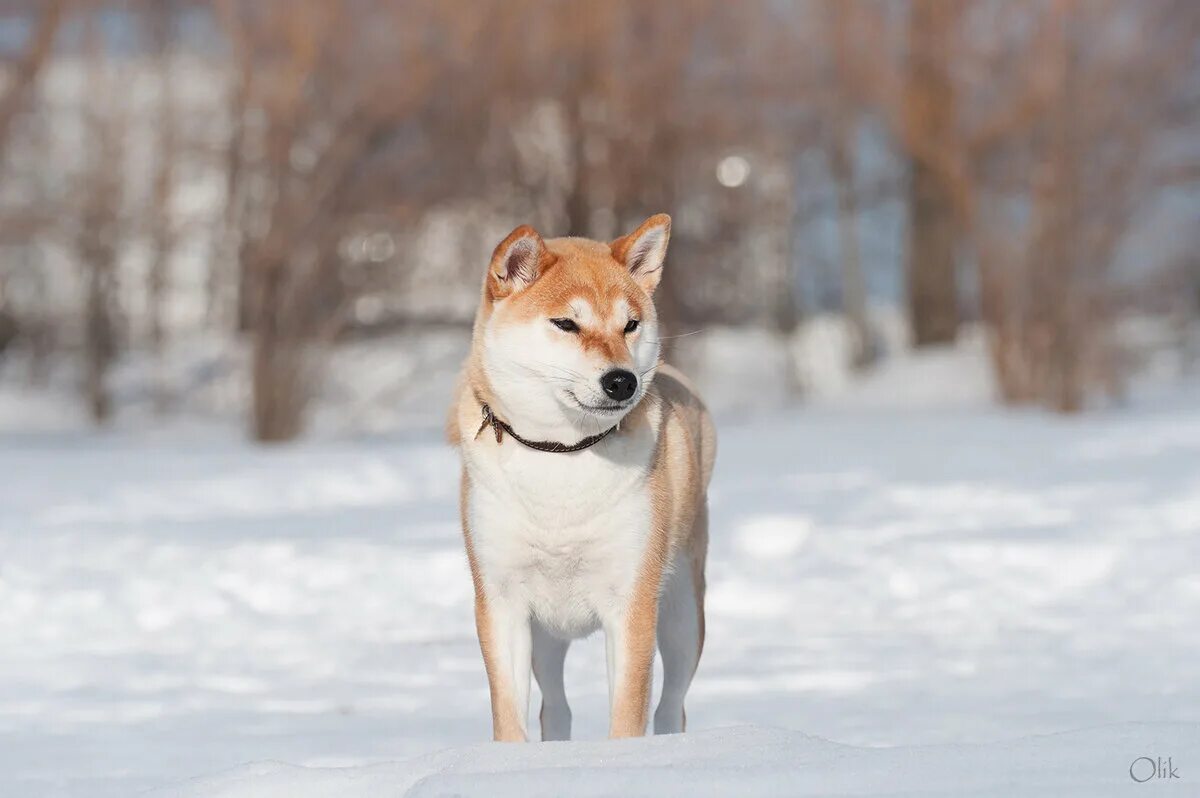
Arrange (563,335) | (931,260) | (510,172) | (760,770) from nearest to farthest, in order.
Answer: (760,770) → (563,335) → (510,172) → (931,260)

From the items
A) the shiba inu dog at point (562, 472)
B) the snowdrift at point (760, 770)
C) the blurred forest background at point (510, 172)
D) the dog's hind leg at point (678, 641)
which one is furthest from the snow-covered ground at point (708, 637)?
the blurred forest background at point (510, 172)

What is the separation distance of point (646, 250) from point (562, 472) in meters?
0.71

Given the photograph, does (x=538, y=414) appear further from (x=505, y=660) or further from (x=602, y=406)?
(x=505, y=660)

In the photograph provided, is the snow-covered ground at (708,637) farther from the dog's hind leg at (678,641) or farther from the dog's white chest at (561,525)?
the dog's white chest at (561,525)

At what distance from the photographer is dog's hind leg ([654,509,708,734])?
4.61 m

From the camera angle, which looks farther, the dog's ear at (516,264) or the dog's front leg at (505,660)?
the dog's front leg at (505,660)

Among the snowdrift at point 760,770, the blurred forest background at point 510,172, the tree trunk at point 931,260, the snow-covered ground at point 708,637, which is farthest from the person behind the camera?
the tree trunk at point 931,260

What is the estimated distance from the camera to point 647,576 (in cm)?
414

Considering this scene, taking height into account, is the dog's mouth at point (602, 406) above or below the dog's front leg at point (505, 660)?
above

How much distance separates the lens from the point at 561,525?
13.2ft

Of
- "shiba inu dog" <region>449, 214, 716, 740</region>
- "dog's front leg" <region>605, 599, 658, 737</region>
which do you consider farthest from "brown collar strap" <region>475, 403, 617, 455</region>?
"dog's front leg" <region>605, 599, 658, 737</region>

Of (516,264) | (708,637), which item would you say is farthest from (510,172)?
(516,264)

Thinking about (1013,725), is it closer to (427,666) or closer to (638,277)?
(638,277)

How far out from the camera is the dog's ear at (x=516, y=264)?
4.04m
